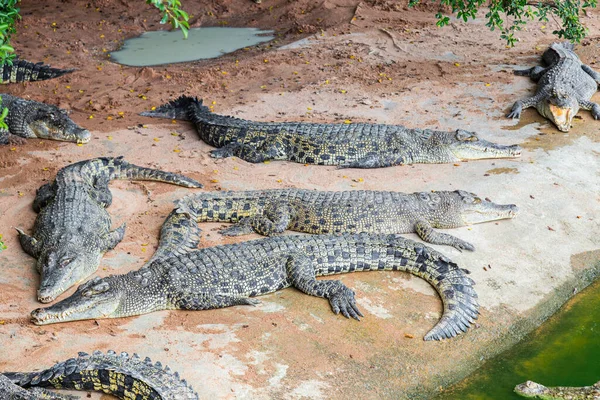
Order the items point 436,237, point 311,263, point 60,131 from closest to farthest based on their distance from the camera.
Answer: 1. point 311,263
2. point 436,237
3. point 60,131

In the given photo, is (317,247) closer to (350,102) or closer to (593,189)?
(593,189)

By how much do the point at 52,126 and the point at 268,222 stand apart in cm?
395

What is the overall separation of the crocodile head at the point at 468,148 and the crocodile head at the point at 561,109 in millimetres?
1296

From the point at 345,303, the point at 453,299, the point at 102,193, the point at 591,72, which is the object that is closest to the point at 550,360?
the point at 453,299

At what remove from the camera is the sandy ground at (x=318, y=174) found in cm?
583

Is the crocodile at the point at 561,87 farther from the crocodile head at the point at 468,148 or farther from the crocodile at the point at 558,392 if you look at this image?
the crocodile at the point at 558,392

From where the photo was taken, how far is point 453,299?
21.5 ft

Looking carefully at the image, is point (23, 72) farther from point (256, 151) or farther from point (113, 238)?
point (113, 238)

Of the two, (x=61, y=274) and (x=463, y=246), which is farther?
(x=463, y=246)

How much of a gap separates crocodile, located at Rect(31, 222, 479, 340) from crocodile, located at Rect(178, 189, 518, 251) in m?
0.51

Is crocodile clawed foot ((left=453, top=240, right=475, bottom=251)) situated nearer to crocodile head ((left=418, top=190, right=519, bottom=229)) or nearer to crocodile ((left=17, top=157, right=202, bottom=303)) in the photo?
crocodile head ((left=418, top=190, right=519, bottom=229))

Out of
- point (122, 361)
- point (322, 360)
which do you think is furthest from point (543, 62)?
point (122, 361)

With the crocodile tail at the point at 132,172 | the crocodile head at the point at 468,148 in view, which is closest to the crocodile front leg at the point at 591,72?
the crocodile head at the point at 468,148

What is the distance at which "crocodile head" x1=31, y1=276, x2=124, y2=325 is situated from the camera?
598 centimetres
